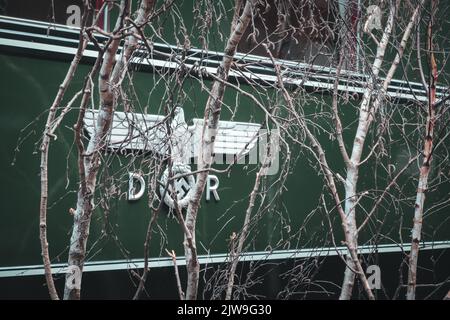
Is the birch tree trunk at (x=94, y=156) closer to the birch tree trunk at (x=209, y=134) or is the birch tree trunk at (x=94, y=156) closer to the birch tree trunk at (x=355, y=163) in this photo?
the birch tree trunk at (x=209, y=134)

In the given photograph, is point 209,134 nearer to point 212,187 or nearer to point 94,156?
point 94,156

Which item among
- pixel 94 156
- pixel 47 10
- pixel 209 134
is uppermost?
pixel 47 10

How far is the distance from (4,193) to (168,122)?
2.42 m

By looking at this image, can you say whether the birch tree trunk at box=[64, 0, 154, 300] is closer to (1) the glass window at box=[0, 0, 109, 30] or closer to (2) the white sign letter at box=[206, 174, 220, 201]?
(1) the glass window at box=[0, 0, 109, 30]

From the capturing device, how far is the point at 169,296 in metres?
5.93

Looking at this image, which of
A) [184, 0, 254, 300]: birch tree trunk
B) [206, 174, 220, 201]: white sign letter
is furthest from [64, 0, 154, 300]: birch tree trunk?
[206, 174, 220, 201]: white sign letter

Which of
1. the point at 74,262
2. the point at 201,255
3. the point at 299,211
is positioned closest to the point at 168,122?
the point at 74,262

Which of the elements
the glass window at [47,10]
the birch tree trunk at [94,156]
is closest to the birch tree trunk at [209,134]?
the birch tree trunk at [94,156]

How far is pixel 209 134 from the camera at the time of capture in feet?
12.7

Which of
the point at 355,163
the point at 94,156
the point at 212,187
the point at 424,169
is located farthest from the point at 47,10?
the point at 424,169

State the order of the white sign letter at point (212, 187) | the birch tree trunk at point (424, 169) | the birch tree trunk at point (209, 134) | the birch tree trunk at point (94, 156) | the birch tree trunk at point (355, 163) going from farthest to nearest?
the white sign letter at point (212, 187) < the birch tree trunk at point (355, 163) < the birch tree trunk at point (424, 169) < the birch tree trunk at point (209, 134) < the birch tree trunk at point (94, 156)

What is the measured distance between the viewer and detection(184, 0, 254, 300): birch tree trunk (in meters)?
3.62

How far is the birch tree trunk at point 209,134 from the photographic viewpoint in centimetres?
362

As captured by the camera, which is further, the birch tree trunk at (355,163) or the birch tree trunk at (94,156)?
the birch tree trunk at (355,163)
